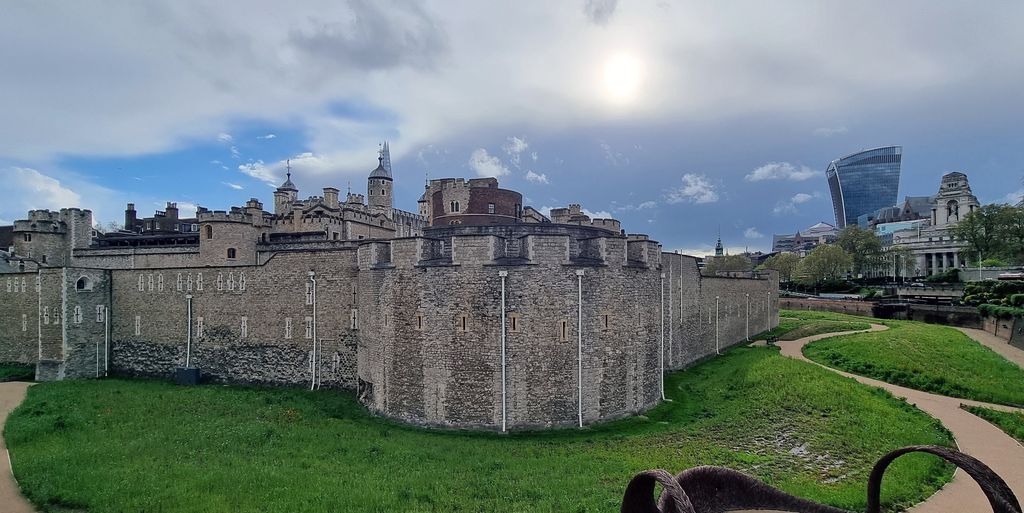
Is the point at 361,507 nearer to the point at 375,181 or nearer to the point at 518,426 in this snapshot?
the point at 518,426

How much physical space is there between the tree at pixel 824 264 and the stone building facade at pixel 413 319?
46551mm

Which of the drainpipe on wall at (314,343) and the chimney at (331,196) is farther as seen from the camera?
the chimney at (331,196)

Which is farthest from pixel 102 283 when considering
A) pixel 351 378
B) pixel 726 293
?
pixel 726 293

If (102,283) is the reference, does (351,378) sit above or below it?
below

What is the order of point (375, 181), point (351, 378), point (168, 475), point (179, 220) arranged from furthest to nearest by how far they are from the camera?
point (375, 181) < point (179, 220) < point (351, 378) < point (168, 475)

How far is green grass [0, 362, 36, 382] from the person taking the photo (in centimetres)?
2872

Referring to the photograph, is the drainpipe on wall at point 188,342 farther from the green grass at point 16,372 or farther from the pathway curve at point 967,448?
the pathway curve at point 967,448

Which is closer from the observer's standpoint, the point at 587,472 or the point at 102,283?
the point at 587,472

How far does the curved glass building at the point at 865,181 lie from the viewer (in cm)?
17338

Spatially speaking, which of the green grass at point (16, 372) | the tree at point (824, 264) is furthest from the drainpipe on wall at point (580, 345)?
the tree at point (824, 264)

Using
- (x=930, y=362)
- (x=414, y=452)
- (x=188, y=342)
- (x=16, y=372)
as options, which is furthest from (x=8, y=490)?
(x=930, y=362)

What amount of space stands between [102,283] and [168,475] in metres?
22.3

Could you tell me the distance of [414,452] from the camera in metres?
15.9

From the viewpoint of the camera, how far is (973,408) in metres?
21.1
